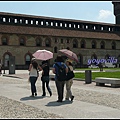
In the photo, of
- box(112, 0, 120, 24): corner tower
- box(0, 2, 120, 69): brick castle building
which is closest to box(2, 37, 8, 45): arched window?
box(0, 2, 120, 69): brick castle building

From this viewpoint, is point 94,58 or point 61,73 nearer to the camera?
point 61,73

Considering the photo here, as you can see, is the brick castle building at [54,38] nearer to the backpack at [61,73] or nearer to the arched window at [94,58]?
the arched window at [94,58]

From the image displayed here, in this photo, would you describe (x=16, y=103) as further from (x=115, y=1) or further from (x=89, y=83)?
(x=115, y=1)

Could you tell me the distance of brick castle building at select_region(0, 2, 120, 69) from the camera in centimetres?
5488

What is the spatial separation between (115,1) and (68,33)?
88.5 feet

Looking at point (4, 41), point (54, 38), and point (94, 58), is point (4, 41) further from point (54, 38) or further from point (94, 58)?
point (94, 58)

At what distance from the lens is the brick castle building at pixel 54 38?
5488cm

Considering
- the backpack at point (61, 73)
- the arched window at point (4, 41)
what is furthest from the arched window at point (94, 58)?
the backpack at point (61, 73)

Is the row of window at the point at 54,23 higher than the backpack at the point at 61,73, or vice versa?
the row of window at the point at 54,23

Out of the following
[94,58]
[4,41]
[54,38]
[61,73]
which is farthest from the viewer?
[94,58]

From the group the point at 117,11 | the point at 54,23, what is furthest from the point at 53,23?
the point at 117,11

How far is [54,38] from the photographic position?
5931cm

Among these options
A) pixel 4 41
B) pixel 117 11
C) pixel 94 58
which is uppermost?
pixel 117 11

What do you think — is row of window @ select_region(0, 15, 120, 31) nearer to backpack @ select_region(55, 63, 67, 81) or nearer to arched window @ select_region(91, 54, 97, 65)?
arched window @ select_region(91, 54, 97, 65)
